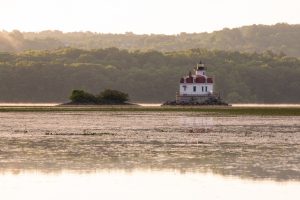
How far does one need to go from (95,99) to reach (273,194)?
153548mm

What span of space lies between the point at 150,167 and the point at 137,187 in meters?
6.58

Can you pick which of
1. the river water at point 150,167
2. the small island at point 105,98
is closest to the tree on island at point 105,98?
the small island at point 105,98

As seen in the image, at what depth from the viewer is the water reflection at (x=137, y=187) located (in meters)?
29.6

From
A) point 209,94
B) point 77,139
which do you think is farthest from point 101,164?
point 209,94

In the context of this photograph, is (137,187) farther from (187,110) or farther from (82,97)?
(82,97)

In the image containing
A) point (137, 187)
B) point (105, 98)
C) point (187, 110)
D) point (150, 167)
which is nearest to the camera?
point (137, 187)

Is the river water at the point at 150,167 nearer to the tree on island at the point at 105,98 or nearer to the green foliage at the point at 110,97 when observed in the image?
the tree on island at the point at 105,98

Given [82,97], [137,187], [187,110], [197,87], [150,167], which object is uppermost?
[197,87]

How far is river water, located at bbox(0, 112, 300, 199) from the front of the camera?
30656 mm

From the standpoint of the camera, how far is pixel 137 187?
3191 centimetres

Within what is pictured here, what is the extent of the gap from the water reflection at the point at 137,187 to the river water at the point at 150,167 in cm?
3

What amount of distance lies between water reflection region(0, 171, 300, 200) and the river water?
0.11ft

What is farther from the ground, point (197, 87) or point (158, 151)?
point (197, 87)

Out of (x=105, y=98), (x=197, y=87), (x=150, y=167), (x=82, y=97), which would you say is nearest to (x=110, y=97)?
(x=105, y=98)
